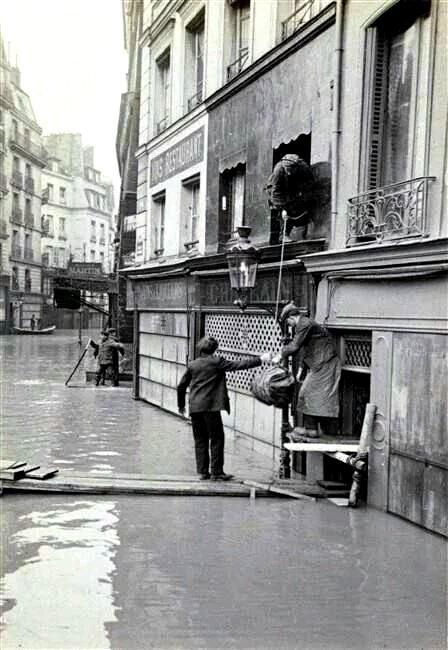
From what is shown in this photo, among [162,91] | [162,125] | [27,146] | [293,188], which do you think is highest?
[27,146]

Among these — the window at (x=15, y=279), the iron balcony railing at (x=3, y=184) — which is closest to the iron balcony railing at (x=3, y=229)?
the iron balcony railing at (x=3, y=184)

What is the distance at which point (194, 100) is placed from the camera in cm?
1530

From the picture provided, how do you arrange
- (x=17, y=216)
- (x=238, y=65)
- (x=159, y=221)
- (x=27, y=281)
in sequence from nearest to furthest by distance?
(x=238, y=65) < (x=159, y=221) < (x=17, y=216) < (x=27, y=281)

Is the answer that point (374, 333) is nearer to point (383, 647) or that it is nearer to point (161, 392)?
point (383, 647)

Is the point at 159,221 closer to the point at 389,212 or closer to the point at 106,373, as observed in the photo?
the point at 106,373

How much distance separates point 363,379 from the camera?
886 centimetres

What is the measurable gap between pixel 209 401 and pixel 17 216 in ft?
173

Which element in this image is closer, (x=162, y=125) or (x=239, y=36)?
(x=239, y=36)

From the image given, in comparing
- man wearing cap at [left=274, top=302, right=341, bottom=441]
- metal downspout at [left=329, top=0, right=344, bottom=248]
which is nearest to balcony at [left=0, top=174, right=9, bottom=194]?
metal downspout at [left=329, top=0, right=344, bottom=248]

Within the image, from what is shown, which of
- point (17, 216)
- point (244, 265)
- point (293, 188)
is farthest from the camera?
point (17, 216)

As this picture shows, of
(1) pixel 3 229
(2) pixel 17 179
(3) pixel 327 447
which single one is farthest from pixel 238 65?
(2) pixel 17 179

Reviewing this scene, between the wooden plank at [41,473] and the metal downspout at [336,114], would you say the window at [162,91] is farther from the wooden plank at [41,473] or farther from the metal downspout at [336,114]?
the wooden plank at [41,473]

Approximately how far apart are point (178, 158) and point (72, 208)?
2588 inches

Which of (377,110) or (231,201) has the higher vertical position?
(377,110)
